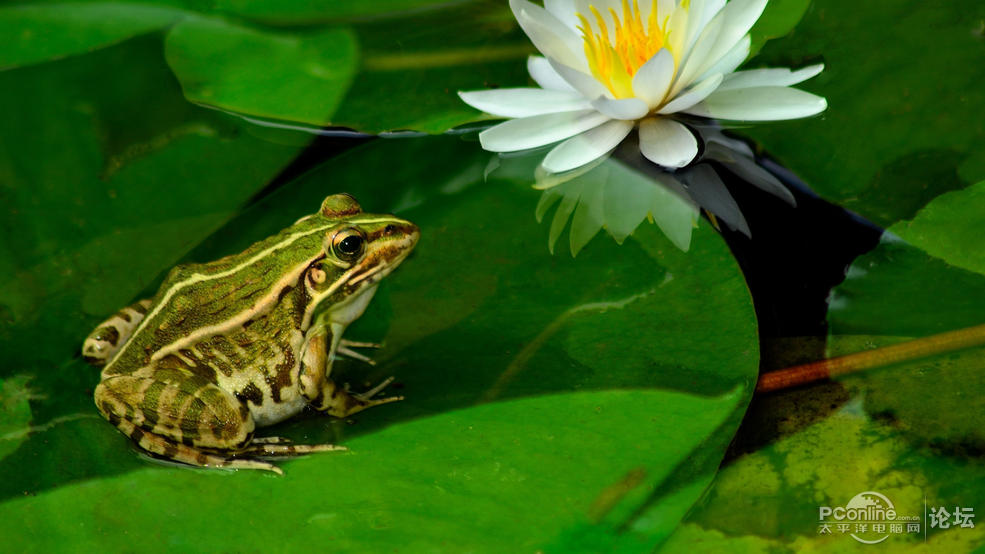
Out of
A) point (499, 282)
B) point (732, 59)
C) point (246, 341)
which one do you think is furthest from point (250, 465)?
point (732, 59)

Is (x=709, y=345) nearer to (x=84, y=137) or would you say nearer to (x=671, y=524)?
(x=671, y=524)

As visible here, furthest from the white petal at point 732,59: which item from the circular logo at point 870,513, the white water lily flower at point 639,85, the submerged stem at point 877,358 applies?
the circular logo at point 870,513

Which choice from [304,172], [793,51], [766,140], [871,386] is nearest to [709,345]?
[871,386]

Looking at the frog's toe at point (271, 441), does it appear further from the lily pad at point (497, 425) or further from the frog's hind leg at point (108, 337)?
the frog's hind leg at point (108, 337)

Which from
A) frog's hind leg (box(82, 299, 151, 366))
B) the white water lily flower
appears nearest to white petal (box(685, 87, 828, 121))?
the white water lily flower

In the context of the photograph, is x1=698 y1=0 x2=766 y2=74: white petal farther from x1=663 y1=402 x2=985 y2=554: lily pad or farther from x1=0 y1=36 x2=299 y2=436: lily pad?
x1=0 y1=36 x2=299 y2=436: lily pad
